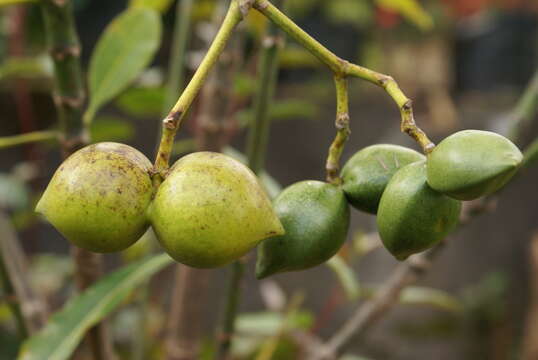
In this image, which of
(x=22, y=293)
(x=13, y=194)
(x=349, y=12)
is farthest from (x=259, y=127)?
(x=349, y=12)

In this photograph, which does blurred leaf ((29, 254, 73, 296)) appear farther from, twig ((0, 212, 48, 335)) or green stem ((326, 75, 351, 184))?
green stem ((326, 75, 351, 184))

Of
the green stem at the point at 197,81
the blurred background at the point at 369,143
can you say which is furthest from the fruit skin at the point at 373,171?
the blurred background at the point at 369,143

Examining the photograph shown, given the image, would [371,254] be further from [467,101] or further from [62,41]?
[62,41]

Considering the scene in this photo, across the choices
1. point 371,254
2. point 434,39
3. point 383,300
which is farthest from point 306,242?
A: point 434,39

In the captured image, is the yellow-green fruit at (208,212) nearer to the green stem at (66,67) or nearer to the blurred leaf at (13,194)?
the green stem at (66,67)

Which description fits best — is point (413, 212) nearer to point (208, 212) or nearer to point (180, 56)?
point (208, 212)

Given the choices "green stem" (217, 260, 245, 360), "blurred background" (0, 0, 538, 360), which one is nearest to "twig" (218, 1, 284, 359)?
"green stem" (217, 260, 245, 360)
